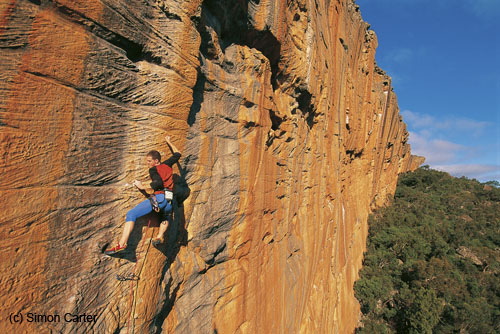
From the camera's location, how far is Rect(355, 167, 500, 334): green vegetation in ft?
49.0

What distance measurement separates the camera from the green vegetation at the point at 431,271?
14.9 metres

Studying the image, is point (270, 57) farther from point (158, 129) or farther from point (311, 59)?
point (158, 129)

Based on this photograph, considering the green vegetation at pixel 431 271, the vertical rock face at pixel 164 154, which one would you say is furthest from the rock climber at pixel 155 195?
the green vegetation at pixel 431 271

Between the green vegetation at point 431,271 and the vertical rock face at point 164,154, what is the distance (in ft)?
32.7

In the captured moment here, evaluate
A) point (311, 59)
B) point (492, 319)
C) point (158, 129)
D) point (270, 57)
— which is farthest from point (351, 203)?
point (158, 129)

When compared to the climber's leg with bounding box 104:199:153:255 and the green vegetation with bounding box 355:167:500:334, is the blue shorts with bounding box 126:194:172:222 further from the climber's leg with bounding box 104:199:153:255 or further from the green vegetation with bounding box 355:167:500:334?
the green vegetation with bounding box 355:167:500:334

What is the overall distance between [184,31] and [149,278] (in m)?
3.84

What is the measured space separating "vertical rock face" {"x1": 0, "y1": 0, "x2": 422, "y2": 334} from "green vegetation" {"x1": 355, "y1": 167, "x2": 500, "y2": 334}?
32.7 ft

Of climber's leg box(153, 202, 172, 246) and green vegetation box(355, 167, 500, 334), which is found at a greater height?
climber's leg box(153, 202, 172, 246)

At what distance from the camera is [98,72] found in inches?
114

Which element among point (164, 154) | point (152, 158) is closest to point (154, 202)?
point (152, 158)

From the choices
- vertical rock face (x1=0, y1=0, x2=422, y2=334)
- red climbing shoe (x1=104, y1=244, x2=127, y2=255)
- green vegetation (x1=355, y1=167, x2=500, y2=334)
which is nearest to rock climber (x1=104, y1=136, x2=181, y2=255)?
red climbing shoe (x1=104, y1=244, x2=127, y2=255)

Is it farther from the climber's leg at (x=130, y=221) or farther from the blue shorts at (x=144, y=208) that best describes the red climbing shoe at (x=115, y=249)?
the blue shorts at (x=144, y=208)

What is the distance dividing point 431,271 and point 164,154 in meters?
21.7
